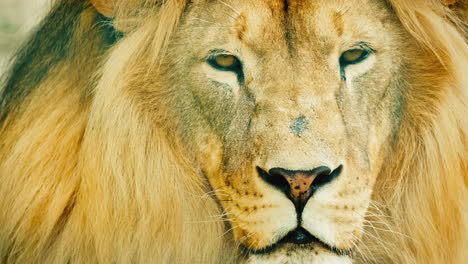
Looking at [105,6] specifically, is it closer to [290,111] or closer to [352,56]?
[290,111]

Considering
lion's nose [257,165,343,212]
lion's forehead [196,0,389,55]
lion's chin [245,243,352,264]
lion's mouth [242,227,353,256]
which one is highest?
lion's forehead [196,0,389,55]

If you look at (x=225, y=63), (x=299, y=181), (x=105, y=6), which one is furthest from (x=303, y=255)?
(x=105, y=6)

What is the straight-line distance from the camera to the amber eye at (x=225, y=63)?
2758 mm

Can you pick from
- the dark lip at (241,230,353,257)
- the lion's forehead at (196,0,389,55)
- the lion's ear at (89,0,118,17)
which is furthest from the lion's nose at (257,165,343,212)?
the lion's ear at (89,0,118,17)

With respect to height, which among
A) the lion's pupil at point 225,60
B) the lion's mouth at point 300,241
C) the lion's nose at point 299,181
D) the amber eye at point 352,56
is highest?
the lion's pupil at point 225,60

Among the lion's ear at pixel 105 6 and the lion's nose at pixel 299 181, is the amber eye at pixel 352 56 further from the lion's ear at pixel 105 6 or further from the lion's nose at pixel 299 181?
the lion's ear at pixel 105 6

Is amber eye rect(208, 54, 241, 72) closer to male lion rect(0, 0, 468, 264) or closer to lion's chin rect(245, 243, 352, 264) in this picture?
male lion rect(0, 0, 468, 264)

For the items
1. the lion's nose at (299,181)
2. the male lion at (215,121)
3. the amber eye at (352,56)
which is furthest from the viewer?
the amber eye at (352,56)

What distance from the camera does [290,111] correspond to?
2.55m

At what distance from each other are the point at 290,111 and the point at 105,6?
0.85 meters

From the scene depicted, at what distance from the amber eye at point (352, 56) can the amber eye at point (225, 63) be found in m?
0.42

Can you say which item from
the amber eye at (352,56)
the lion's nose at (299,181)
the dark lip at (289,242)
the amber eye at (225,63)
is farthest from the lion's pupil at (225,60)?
the dark lip at (289,242)

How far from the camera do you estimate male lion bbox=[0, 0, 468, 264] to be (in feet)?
8.76

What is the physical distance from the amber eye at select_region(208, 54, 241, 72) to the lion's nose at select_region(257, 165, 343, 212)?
1.73ft
